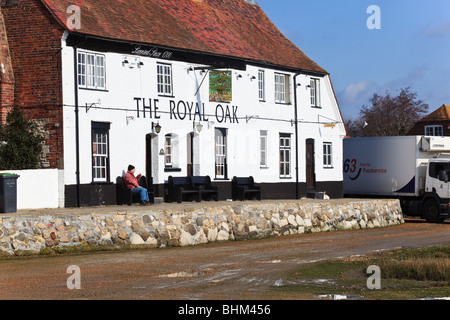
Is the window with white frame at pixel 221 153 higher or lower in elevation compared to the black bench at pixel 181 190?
higher

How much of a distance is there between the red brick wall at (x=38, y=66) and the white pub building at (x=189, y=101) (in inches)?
8.6

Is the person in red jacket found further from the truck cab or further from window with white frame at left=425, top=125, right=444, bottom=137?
window with white frame at left=425, top=125, right=444, bottom=137

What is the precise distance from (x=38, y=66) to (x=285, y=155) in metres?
14.7

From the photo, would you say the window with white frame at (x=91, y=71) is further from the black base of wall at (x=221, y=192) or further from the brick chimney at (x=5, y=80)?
the black base of wall at (x=221, y=192)

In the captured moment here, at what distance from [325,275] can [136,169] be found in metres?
15.5

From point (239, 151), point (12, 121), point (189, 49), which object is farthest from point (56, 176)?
point (239, 151)

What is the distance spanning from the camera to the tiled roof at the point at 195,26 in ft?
102

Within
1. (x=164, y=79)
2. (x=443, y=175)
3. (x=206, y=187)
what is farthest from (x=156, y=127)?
(x=443, y=175)

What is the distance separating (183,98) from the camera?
34531mm

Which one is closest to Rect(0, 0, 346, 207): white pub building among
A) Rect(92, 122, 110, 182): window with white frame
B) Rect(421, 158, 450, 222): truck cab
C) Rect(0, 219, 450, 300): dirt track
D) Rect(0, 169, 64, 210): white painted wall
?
Rect(92, 122, 110, 182): window with white frame

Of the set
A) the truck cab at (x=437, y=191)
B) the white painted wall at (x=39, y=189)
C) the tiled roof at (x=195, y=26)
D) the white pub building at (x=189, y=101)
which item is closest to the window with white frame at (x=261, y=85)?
the white pub building at (x=189, y=101)

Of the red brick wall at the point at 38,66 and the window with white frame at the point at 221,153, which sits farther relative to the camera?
the window with white frame at the point at 221,153
